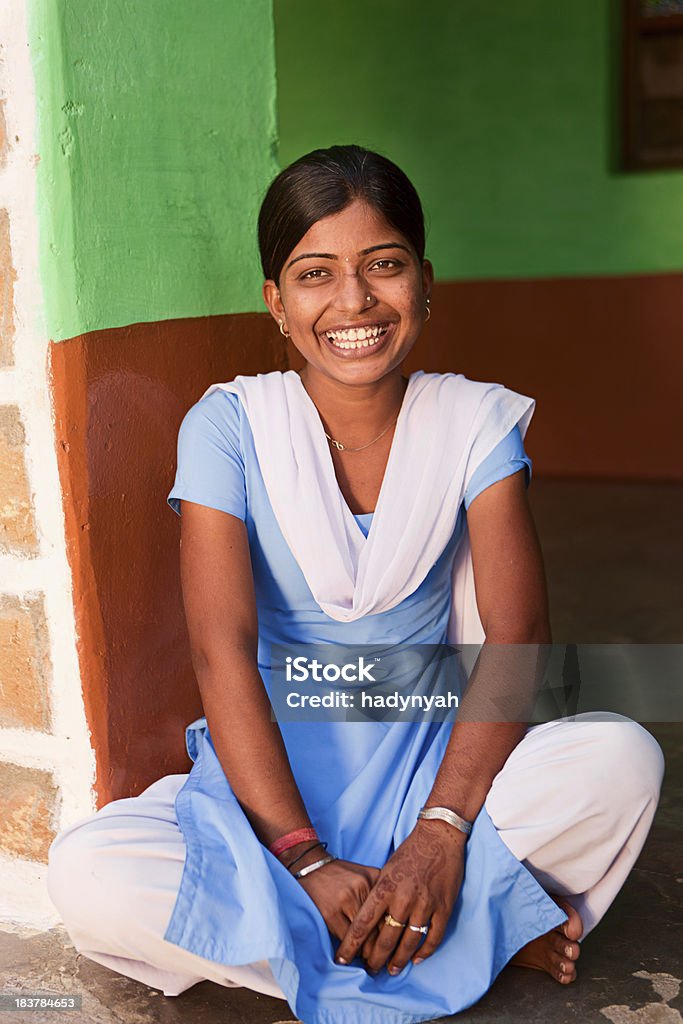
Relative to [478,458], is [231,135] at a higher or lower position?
higher

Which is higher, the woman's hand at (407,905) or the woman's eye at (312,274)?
the woman's eye at (312,274)

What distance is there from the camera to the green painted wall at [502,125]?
21.4 ft

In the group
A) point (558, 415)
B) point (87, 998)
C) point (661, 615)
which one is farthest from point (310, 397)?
point (558, 415)

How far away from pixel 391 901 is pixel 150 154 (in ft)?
4.49

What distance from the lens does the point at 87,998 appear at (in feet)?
6.46

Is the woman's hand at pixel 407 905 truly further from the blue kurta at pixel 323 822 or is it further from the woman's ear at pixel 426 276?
the woman's ear at pixel 426 276

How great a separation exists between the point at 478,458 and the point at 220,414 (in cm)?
46

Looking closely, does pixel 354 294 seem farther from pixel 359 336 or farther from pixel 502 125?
pixel 502 125

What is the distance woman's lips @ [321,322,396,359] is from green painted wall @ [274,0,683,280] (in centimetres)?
482

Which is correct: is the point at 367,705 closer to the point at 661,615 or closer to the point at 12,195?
the point at 12,195

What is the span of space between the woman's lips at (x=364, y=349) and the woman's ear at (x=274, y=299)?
0.47ft

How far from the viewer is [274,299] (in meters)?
2.18

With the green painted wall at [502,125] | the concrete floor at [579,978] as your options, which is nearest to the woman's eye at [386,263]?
the concrete floor at [579,978]

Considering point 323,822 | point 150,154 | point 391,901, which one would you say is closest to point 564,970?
point 391,901
